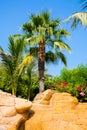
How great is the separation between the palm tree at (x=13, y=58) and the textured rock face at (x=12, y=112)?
27.7 feet

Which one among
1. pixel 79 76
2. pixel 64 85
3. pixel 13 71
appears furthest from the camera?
pixel 79 76

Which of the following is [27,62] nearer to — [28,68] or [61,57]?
[28,68]

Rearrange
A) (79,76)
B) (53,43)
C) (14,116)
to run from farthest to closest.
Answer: (79,76)
(53,43)
(14,116)

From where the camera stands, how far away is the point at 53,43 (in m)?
23.9

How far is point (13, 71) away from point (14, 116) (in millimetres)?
9773

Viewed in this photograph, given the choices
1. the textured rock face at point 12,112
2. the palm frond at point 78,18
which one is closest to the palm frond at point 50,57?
the palm frond at point 78,18

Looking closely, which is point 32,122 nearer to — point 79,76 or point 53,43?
point 53,43

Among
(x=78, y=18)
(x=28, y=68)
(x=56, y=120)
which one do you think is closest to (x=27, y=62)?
(x=28, y=68)

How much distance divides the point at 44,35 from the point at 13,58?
3.61 meters

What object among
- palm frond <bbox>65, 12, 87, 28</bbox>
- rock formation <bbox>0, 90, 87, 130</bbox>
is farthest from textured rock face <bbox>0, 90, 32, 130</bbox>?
palm frond <bbox>65, 12, 87, 28</bbox>

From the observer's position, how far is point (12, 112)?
11.5 m

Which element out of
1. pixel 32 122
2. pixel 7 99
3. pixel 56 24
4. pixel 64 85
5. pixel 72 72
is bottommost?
pixel 32 122

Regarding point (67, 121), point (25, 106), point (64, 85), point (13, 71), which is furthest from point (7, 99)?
point (13, 71)

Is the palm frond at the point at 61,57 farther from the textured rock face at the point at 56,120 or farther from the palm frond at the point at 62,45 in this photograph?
the textured rock face at the point at 56,120
